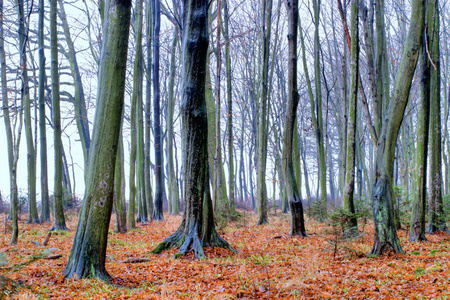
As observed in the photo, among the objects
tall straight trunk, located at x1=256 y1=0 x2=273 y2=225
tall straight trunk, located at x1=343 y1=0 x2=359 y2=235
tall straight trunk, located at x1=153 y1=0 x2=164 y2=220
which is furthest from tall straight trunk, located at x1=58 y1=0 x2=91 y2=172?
tall straight trunk, located at x1=343 y1=0 x2=359 y2=235

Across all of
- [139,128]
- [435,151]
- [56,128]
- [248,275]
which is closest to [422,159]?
[435,151]

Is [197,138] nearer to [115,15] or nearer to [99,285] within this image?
[115,15]

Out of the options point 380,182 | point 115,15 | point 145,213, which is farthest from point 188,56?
point 145,213

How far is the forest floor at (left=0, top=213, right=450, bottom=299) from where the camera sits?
3.41m

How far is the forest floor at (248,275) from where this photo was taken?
3410mm

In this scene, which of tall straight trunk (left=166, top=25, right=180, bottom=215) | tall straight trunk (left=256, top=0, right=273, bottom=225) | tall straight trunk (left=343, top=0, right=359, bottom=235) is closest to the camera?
tall straight trunk (left=343, top=0, right=359, bottom=235)

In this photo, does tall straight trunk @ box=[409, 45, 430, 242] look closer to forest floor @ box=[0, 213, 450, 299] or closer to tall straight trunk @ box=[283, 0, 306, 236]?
forest floor @ box=[0, 213, 450, 299]

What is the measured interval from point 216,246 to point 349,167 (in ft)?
11.6

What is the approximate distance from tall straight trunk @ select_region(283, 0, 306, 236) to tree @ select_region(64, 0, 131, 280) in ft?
16.5

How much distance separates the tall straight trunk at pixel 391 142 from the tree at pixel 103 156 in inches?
170

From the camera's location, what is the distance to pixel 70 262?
4000 millimetres

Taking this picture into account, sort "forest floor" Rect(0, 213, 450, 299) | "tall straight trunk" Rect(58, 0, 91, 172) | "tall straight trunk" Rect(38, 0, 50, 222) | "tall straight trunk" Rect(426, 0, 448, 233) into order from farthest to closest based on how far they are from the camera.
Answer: "tall straight trunk" Rect(58, 0, 91, 172) < "tall straight trunk" Rect(38, 0, 50, 222) < "tall straight trunk" Rect(426, 0, 448, 233) < "forest floor" Rect(0, 213, 450, 299)

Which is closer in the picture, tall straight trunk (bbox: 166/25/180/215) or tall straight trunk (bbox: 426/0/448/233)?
tall straight trunk (bbox: 426/0/448/233)

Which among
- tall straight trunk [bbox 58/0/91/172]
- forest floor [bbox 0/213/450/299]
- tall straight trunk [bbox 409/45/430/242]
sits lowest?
forest floor [bbox 0/213/450/299]
